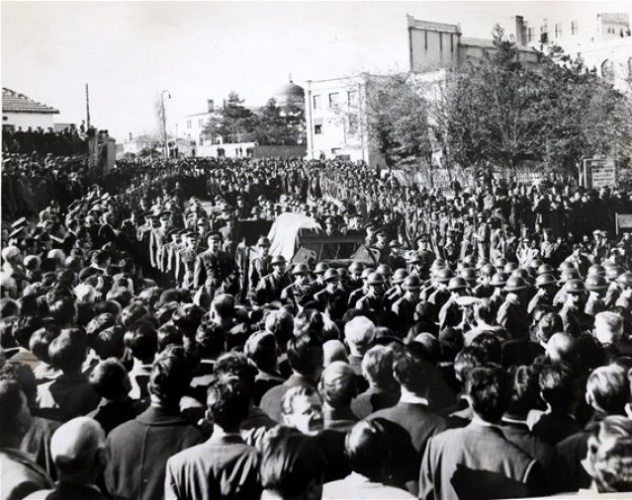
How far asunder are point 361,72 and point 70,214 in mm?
2210

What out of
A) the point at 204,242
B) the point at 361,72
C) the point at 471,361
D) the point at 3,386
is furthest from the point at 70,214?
the point at 471,361

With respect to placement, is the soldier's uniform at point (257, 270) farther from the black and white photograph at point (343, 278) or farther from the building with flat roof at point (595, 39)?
the building with flat roof at point (595, 39)

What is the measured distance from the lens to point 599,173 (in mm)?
4941

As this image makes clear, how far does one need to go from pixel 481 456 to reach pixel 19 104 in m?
3.20

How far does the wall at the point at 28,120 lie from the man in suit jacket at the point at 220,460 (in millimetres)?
2155

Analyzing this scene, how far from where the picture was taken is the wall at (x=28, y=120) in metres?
3.77

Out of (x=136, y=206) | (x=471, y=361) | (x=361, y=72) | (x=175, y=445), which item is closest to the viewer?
(x=175, y=445)

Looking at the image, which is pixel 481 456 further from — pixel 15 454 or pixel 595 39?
pixel 595 39

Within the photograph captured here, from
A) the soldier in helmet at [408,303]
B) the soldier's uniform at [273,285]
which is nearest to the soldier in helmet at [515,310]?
the soldier in helmet at [408,303]

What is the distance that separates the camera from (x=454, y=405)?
337cm

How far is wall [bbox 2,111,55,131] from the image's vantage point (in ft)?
12.4

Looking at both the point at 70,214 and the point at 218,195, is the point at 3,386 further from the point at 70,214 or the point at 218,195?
the point at 218,195

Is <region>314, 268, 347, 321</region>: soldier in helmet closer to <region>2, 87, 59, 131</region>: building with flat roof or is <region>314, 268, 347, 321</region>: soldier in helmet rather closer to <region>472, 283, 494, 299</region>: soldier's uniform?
<region>472, 283, 494, 299</region>: soldier's uniform

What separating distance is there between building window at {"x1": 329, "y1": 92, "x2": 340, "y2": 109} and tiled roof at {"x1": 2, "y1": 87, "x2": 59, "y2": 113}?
185 cm
